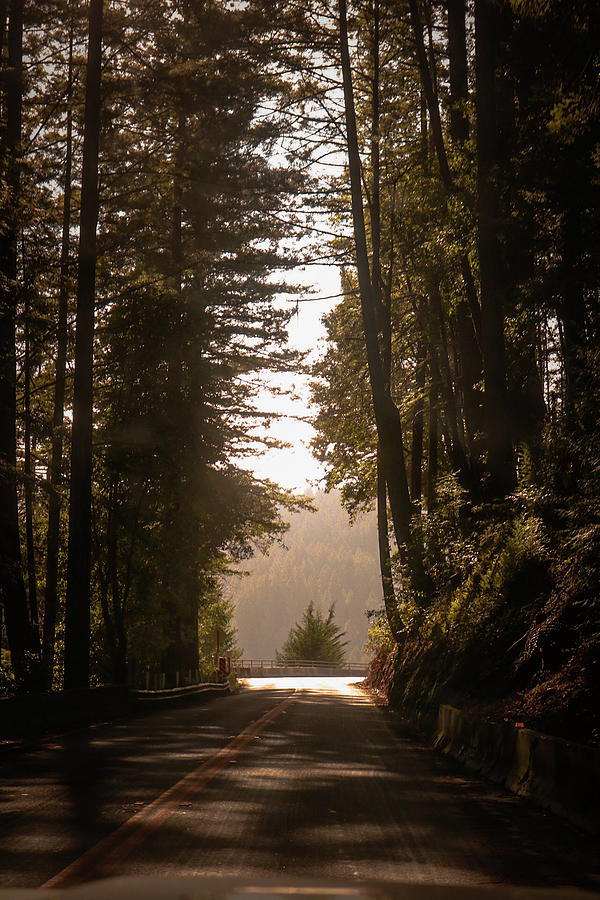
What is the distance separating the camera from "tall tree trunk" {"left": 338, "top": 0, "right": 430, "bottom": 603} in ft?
81.2

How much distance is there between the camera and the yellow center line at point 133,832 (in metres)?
5.38

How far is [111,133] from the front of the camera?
26031 millimetres

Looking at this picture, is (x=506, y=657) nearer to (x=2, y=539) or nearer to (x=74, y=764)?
(x=74, y=764)

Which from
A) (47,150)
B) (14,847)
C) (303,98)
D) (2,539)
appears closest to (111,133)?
(47,150)

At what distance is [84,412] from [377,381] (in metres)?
7.99

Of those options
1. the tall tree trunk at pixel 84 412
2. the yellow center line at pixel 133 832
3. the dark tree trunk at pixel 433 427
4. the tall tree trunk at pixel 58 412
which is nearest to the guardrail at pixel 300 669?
the dark tree trunk at pixel 433 427

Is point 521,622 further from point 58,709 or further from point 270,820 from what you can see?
point 58,709

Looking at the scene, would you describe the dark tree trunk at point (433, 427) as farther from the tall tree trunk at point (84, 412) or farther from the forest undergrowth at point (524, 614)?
the tall tree trunk at point (84, 412)

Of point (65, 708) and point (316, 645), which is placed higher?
point (316, 645)

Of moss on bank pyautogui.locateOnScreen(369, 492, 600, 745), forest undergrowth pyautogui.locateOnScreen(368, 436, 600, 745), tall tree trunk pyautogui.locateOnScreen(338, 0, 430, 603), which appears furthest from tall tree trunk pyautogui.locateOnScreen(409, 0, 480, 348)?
moss on bank pyautogui.locateOnScreen(369, 492, 600, 745)

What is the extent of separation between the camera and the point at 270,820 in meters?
7.18

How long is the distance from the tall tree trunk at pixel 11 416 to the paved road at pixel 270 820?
816cm

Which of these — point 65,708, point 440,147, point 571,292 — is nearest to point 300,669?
point 440,147

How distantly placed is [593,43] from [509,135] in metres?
6.53
